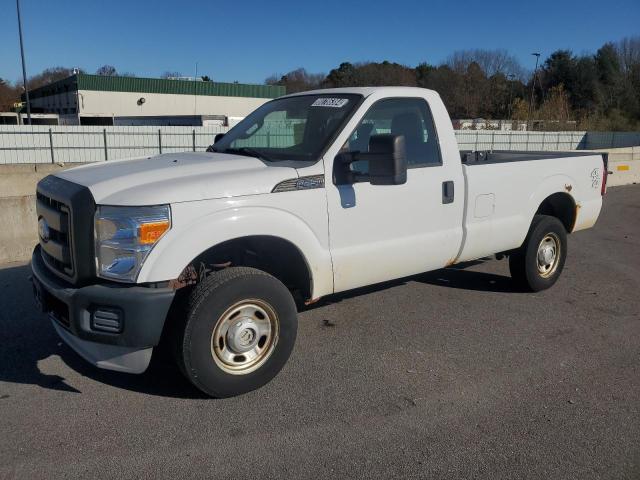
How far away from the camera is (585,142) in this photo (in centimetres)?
4191

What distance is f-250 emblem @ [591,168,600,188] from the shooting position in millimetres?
6660

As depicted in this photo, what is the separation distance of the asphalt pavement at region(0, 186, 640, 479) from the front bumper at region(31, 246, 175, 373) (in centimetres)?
36

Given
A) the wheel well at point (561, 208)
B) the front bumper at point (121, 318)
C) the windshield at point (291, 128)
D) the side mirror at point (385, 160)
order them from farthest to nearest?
the wheel well at point (561, 208), the windshield at point (291, 128), the side mirror at point (385, 160), the front bumper at point (121, 318)

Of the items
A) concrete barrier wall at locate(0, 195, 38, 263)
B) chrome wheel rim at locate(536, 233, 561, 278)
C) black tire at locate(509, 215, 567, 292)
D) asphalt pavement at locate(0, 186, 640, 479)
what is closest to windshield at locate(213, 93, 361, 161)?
asphalt pavement at locate(0, 186, 640, 479)

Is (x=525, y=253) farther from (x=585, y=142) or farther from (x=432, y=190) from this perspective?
(x=585, y=142)

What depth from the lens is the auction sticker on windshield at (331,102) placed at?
4700 millimetres

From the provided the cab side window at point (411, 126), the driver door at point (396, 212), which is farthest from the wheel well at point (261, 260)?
the cab side window at point (411, 126)

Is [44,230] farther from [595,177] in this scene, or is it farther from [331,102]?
[595,177]

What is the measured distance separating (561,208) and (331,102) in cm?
331

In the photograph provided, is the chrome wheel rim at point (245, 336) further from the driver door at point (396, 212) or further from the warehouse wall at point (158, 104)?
the warehouse wall at point (158, 104)

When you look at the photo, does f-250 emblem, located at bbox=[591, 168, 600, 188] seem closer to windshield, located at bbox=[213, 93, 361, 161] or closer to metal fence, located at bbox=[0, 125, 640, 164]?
windshield, located at bbox=[213, 93, 361, 161]

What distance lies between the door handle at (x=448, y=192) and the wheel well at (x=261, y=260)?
1496mm

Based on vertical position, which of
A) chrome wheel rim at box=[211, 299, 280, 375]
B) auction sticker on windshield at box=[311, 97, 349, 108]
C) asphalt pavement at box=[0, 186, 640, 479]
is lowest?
asphalt pavement at box=[0, 186, 640, 479]

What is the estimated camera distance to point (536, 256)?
613 centimetres
